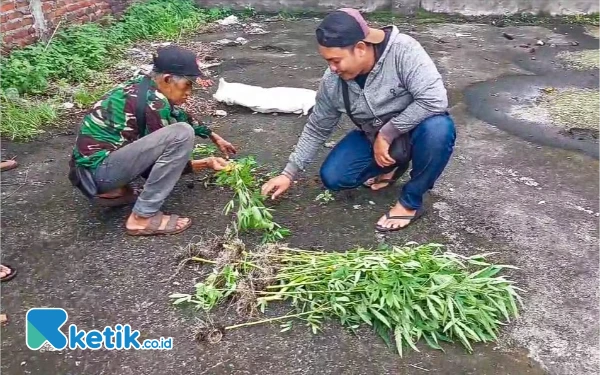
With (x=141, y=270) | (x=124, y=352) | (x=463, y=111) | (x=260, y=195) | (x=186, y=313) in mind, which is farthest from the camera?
(x=463, y=111)

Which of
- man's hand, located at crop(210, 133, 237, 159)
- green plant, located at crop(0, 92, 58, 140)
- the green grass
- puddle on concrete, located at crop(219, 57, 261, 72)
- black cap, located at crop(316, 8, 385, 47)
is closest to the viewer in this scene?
black cap, located at crop(316, 8, 385, 47)

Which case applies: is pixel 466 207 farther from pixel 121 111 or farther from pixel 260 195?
pixel 121 111

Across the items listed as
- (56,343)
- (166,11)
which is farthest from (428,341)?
(166,11)

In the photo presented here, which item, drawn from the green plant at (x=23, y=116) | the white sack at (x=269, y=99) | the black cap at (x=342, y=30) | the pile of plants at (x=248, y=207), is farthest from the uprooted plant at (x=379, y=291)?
the green plant at (x=23, y=116)

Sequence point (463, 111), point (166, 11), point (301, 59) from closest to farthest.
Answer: point (463, 111)
point (301, 59)
point (166, 11)

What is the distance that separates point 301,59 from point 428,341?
4.94 metres

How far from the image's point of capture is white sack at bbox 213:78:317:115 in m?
5.29

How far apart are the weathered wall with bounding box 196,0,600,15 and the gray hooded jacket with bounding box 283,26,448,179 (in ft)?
20.6

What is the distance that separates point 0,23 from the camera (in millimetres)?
6102

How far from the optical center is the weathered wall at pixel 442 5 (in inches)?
359

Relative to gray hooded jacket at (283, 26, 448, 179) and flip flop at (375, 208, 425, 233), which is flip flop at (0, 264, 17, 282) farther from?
flip flop at (375, 208, 425, 233)

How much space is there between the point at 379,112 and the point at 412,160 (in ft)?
1.17

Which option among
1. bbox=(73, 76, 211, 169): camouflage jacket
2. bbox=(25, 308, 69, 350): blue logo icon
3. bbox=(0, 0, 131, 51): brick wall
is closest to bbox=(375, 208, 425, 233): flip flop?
bbox=(73, 76, 211, 169): camouflage jacket

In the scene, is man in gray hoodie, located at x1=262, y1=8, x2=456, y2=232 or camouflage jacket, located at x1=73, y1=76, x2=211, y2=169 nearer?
man in gray hoodie, located at x1=262, y1=8, x2=456, y2=232
